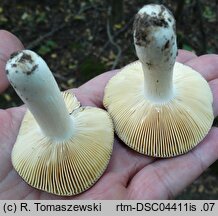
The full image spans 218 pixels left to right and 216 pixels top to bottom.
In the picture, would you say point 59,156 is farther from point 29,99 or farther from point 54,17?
point 54,17

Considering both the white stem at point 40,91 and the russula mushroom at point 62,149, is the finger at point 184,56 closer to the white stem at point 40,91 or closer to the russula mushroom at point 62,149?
the russula mushroom at point 62,149

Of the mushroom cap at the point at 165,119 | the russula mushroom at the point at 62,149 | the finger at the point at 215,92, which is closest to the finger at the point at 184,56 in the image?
the finger at the point at 215,92

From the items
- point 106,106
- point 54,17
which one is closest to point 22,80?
point 106,106

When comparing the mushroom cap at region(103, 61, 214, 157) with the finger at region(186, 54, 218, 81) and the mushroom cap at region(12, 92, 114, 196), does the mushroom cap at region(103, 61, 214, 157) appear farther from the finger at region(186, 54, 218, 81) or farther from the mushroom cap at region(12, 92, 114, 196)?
the finger at region(186, 54, 218, 81)

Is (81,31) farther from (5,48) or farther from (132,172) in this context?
(132,172)

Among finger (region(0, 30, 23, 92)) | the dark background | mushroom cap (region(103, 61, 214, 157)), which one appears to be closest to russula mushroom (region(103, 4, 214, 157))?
mushroom cap (region(103, 61, 214, 157))

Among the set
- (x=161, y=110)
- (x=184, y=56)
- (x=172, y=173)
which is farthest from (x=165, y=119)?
(x=184, y=56)
